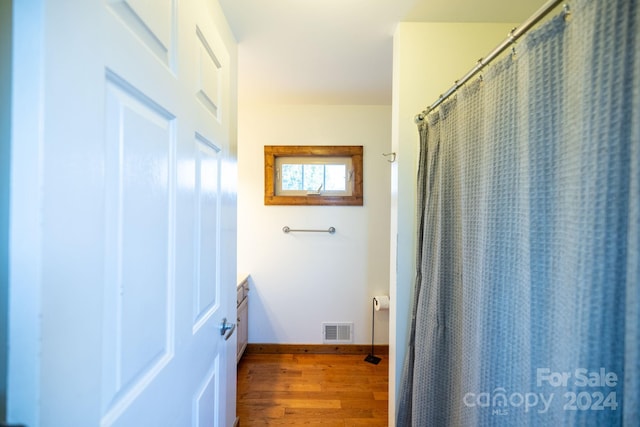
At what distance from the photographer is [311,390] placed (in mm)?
1833

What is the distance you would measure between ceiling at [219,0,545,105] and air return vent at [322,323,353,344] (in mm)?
2079

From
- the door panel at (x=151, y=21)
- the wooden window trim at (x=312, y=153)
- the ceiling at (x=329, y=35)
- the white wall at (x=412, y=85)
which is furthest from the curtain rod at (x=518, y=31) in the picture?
the wooden window trim at (x=312, y=153)

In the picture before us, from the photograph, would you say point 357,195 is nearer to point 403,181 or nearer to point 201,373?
point 403,181

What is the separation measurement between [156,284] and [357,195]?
1883 mm

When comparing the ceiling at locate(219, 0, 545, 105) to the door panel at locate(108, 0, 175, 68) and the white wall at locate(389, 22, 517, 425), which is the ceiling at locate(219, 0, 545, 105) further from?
the door panel at locate(108, 0, 175, 68)

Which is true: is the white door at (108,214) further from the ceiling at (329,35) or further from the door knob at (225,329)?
the ceiling at (329,35)

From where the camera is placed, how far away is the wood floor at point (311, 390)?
159cm

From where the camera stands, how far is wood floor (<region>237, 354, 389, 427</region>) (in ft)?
5.23

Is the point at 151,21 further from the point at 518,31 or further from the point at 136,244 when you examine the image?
the point at 518,31

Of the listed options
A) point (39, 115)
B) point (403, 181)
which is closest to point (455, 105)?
point (403, 181)

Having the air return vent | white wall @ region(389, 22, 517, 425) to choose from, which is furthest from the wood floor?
white wall @ region(389, 22, 517, 425)

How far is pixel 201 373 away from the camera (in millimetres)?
811

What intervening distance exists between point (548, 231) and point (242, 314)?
208 cm

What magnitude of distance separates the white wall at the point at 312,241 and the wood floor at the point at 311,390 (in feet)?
0.68
